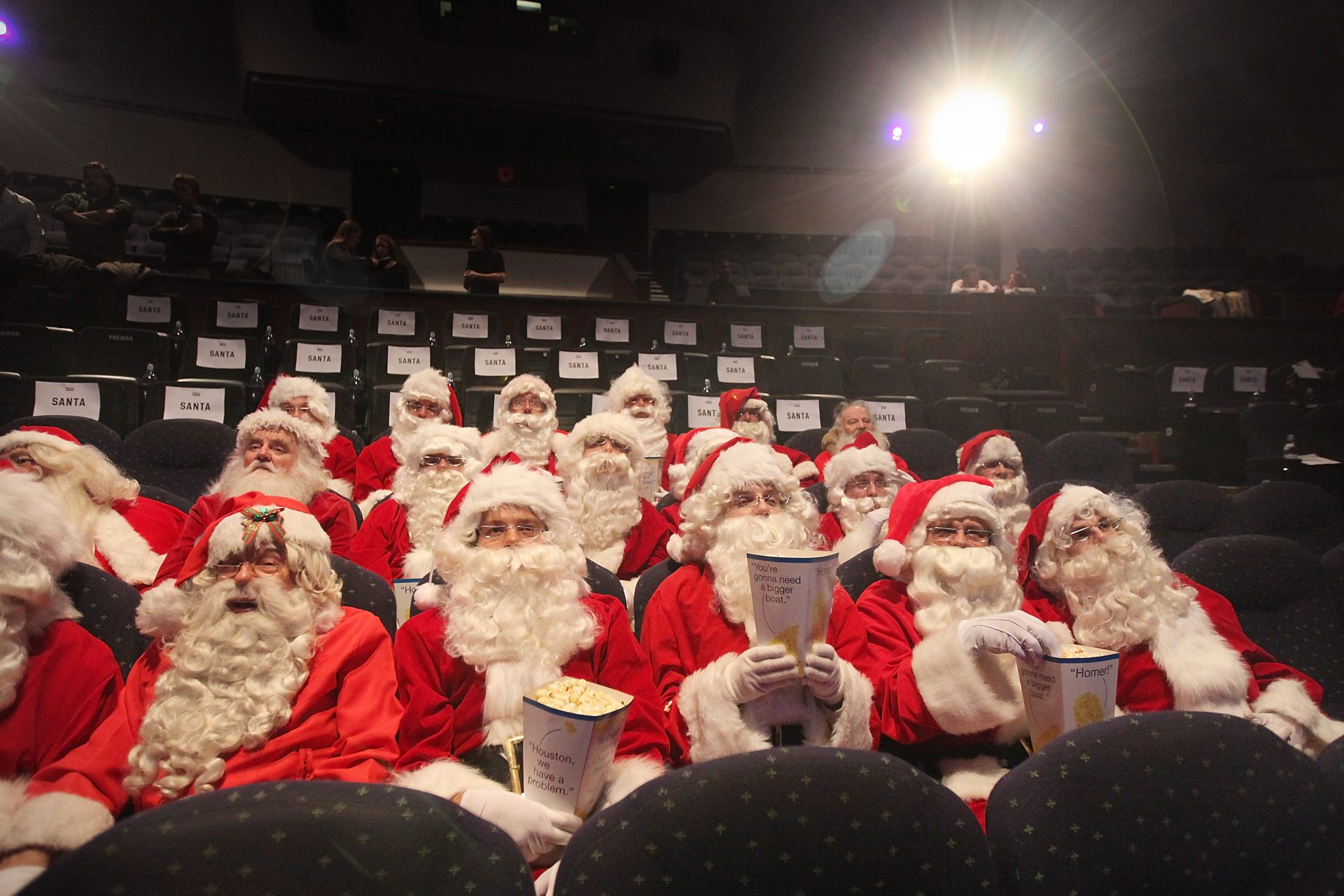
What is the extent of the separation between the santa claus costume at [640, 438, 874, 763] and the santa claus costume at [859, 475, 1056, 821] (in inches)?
5.4

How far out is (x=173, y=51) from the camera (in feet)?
32.5

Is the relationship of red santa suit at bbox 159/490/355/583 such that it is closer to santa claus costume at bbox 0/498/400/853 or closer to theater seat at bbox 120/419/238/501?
santa claus costume at bbox 0/498/400/853

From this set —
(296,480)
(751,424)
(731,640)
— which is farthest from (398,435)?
A: (731,640)

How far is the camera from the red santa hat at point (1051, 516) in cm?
215

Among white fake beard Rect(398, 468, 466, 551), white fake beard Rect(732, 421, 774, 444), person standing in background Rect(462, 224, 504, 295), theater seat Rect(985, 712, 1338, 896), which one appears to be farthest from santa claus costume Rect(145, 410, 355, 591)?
person standing in background Rect(462, 224, 504, 295)

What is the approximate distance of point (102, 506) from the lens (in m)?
2.62

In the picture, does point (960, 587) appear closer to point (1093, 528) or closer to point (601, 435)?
point (1093, 528)

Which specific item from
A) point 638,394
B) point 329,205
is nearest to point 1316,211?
point 638,394

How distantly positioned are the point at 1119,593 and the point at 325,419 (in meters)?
3.62

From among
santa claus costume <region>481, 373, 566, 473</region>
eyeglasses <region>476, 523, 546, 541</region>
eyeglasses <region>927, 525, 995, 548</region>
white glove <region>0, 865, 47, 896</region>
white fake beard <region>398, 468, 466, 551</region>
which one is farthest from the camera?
santa claus costume <region>481, 373, 566, 473</region>

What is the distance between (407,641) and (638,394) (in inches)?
108

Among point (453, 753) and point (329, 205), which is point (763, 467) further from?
point (329, 205)

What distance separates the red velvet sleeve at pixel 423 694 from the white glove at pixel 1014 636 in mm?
1182

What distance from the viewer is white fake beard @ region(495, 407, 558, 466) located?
13.1ft
